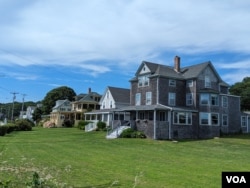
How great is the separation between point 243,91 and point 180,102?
49.3m

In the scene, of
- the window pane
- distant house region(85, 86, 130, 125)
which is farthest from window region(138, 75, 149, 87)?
distant house region(85, 86, 130, 125)

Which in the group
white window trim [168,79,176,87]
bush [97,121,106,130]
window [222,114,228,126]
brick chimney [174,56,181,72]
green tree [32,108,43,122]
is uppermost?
brick chimney [174,56,181,72]

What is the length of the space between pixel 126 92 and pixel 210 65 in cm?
2037

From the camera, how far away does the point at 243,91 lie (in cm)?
8238

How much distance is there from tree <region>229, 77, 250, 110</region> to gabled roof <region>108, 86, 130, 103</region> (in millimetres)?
38499

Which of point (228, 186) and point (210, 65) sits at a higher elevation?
point (210, 65)

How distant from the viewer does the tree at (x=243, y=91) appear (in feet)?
264

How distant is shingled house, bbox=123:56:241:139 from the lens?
119 ft

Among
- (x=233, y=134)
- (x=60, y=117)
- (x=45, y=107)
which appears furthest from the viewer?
(x=45, y=107)

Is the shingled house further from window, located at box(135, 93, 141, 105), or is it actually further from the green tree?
the green tree

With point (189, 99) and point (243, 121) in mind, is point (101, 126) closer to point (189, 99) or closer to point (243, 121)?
point (189, 99)

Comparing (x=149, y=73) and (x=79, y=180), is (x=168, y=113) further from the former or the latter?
(x=79, y=180)

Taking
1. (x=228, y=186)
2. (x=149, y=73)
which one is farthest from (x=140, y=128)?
(x=228, y=186)

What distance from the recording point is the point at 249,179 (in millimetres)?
4871
